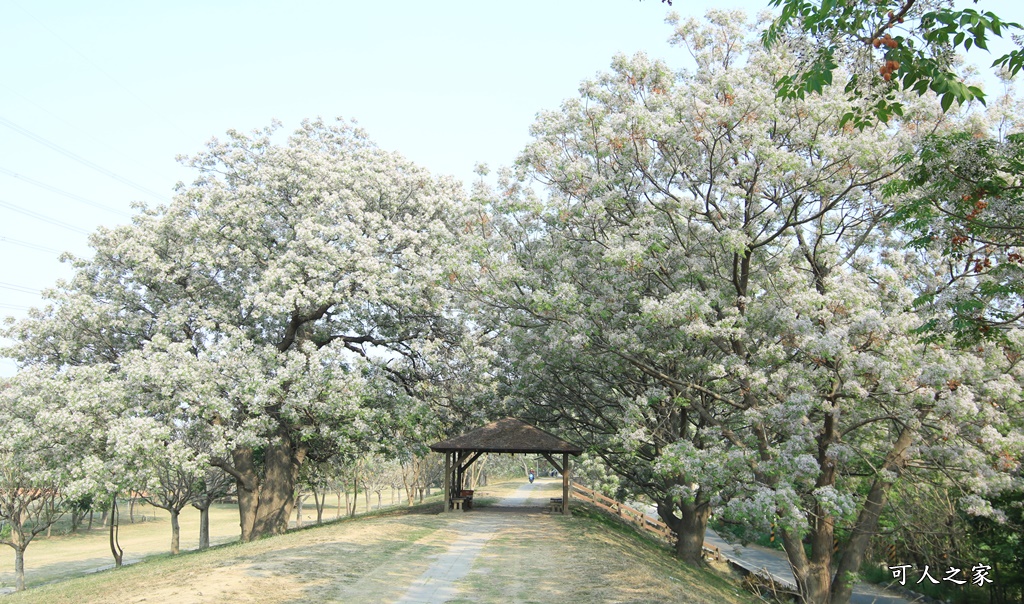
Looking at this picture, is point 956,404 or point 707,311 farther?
point 707,311

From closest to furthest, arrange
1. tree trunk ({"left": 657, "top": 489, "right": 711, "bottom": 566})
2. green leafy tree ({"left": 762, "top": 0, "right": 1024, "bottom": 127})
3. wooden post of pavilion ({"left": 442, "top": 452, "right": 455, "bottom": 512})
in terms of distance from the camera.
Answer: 1. green leafy tree ({"left": 762, "top": 0, "right": 1024, "bottom": 127})
2. wooden post of pavilion ({"left": 442, "top": 452, "right": 455, "bottom": 512})
3. tree trunk ({"left": 657, "top": 489, "right": 711, "bottom": 566})

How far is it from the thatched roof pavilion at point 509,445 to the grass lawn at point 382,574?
172 inches

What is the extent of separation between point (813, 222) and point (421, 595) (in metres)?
13.5

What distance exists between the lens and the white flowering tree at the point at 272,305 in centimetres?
2038

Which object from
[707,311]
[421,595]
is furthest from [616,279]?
[421,595]

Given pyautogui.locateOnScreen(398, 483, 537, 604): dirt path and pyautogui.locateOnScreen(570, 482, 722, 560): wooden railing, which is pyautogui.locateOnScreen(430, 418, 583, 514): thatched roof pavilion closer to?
pyautogui.locateOnScreen(398, 483, 537, 604): dirt path

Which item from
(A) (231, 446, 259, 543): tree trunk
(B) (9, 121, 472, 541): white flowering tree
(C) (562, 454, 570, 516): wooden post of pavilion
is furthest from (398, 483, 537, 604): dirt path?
(A) (231, 446, 259, 543): tree trunk

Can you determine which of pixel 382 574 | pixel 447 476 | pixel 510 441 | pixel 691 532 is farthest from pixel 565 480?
pixel 382 574

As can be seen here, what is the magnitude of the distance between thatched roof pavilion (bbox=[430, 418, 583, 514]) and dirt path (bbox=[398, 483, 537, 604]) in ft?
6.08

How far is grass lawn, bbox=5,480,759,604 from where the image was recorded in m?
10.7

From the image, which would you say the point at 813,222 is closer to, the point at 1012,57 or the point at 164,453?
the point at 1012,57

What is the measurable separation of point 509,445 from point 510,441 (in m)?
0.34

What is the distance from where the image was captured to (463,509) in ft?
84.8

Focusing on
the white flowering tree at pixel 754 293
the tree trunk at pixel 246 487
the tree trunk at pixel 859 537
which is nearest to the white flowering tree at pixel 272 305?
the tree trunk at pixel 246 487
